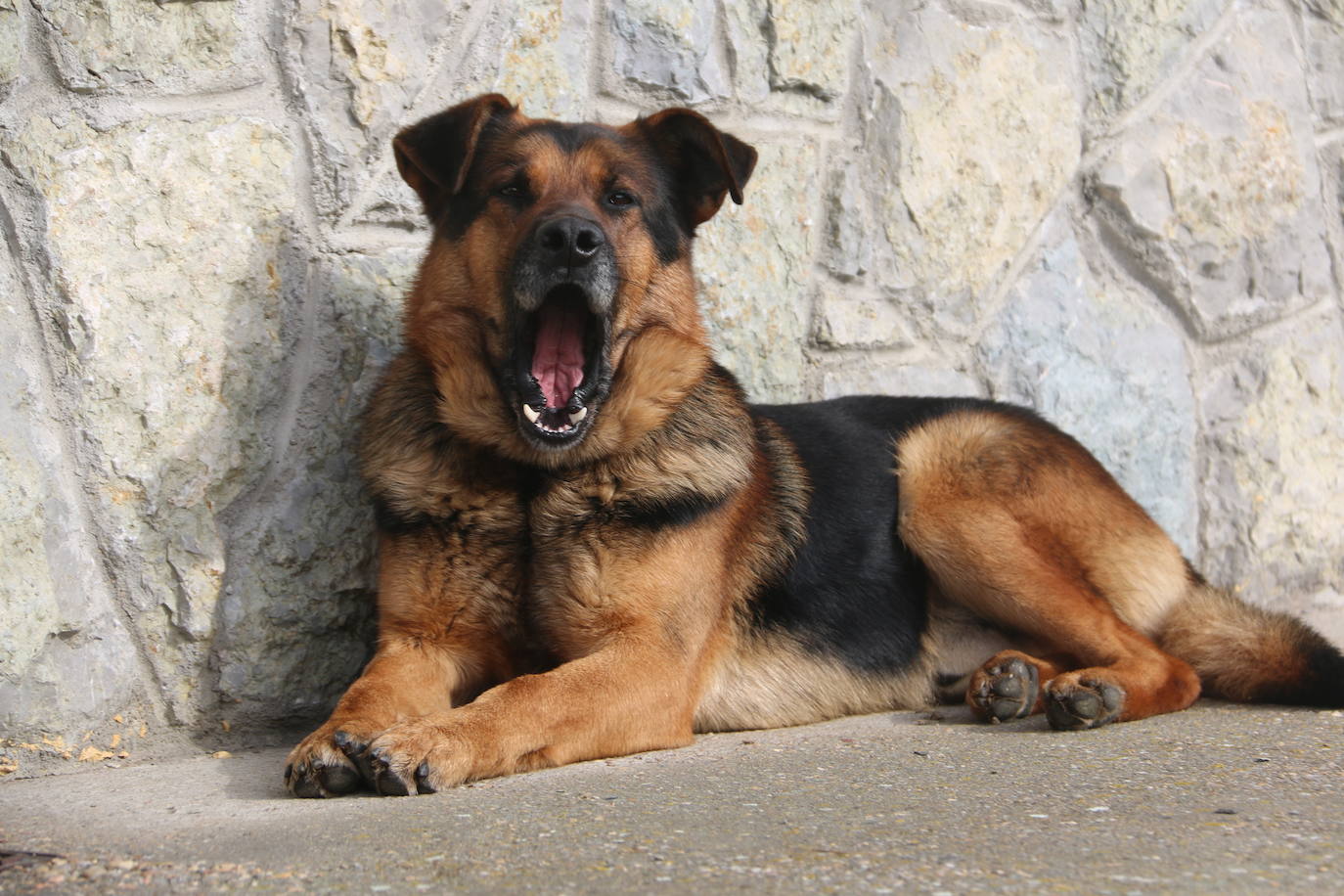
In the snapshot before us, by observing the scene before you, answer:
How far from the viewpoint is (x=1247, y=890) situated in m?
2.13

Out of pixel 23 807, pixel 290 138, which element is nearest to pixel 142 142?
pixel 290 138

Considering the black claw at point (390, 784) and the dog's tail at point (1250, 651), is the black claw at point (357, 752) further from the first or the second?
the dog's tail at point (1250, 651)

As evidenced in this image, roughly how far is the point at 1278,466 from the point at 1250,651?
1921 millimetres

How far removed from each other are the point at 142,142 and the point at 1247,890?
334 centimetres

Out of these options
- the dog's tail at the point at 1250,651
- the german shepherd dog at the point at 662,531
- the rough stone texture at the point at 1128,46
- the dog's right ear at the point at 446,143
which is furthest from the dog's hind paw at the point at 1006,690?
the rough stone texture at the point at 1128,46

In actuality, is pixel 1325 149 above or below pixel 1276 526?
above

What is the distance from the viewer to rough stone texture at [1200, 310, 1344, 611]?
5688 millimetres

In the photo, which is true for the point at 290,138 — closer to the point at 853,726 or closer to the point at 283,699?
the point at 283,699

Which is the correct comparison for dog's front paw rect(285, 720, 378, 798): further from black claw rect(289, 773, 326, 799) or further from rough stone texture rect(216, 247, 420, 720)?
rough stone texture rect(216, 247, 420, 720)

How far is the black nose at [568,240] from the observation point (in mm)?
3545

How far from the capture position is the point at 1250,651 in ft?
13.7

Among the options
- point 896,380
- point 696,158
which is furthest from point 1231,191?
point 696,158

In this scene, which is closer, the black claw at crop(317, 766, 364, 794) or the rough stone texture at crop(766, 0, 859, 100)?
the black claw at crop(317, 766, 364, 794)

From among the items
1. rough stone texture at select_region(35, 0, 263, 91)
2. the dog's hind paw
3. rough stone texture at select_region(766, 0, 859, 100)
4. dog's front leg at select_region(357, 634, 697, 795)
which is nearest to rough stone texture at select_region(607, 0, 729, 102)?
rough stone texture at select_region(766, 0, 859, 100)
